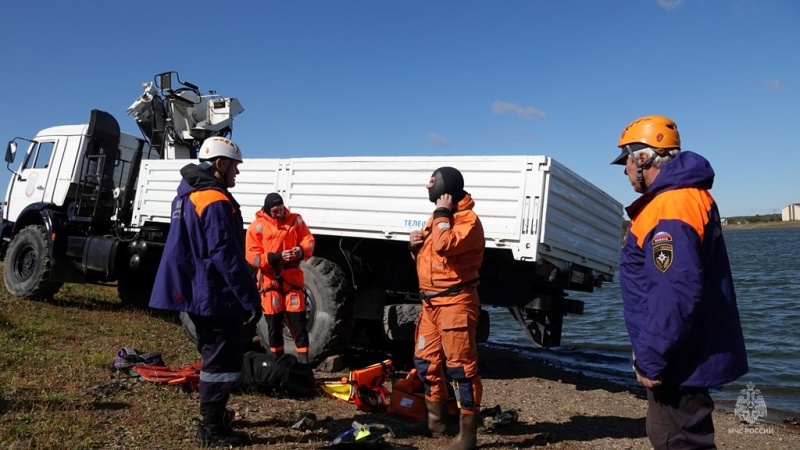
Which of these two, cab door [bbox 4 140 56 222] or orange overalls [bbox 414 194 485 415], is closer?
orange overalls [bbox 414 194 485 415]

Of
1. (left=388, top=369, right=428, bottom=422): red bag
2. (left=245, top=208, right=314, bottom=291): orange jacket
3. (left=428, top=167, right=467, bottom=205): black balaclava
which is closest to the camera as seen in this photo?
(left=428, top=167, right=467, bottom=205): black balaclava

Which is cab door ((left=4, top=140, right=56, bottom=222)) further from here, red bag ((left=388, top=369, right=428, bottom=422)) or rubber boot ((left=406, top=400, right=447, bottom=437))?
rubber boot ((left=406, top=400, right=447, bottom=437))

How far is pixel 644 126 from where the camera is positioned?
9.66 feet

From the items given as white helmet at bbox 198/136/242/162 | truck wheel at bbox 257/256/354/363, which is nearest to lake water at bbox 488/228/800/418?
truck wheel at bbox 257/256/354/363

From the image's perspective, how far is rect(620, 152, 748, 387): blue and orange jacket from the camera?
8.30 ft

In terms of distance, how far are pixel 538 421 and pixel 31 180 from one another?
9.64 metres

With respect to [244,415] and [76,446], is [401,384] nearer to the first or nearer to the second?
[244,415]

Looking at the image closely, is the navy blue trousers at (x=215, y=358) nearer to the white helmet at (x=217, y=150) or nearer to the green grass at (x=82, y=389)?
the green grass at (x=82, y=389)

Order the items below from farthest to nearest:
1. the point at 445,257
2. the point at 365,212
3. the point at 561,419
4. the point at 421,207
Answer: the point at 365,212
the point at 421,207
the point at 561,419
the point at 445,257

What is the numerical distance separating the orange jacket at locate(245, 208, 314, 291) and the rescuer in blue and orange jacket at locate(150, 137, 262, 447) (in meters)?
2.13

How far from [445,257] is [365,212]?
2.54 m

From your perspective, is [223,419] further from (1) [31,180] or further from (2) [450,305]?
(1) [31,180]

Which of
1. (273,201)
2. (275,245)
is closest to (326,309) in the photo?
(275,245)

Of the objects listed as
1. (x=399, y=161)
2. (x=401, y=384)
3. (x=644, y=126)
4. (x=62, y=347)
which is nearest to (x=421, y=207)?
(x=399, y=161)
